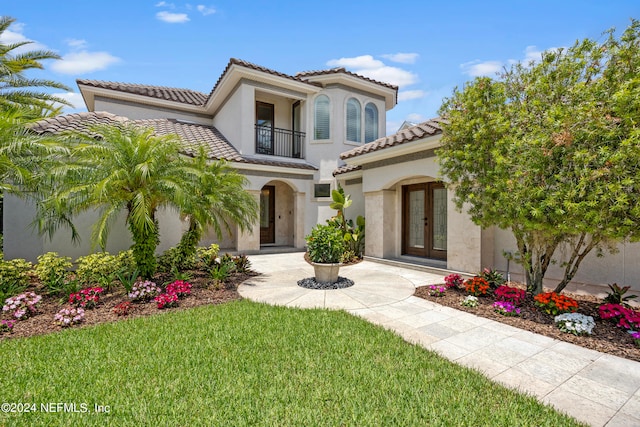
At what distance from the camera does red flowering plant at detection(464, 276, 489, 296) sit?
706 centimetres

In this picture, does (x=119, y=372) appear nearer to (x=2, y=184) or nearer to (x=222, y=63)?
(x=2, y=184)

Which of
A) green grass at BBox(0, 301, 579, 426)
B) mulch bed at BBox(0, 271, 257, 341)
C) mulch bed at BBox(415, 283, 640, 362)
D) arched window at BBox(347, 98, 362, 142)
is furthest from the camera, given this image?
arched window at BBox(347, 98, 362, 142)

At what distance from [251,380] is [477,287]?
19.0ft

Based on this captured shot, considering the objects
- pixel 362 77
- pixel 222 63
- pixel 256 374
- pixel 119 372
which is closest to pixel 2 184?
pixel 119 372

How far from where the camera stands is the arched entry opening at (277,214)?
17.4 metres

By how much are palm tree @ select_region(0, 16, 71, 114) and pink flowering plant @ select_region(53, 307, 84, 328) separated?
638cm

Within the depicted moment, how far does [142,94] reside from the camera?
16469mm

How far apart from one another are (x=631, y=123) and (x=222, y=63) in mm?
15087

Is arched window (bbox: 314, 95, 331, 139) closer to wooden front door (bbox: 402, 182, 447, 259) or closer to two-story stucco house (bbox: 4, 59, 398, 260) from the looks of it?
two-story stucco house (bbox: 4, 59, 398, 260)

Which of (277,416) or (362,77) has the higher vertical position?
(362,77)

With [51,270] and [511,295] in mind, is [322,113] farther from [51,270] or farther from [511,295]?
[51,270]

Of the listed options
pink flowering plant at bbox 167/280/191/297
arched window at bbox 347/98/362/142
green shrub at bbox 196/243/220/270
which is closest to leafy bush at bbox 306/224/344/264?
pink flowering plant at bbox 167/280/191/297

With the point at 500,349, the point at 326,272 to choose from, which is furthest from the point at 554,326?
the point at 326,272

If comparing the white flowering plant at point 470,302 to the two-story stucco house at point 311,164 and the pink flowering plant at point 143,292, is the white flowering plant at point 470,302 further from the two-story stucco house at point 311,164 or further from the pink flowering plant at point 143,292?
the pink flowering plant at point 143,292
